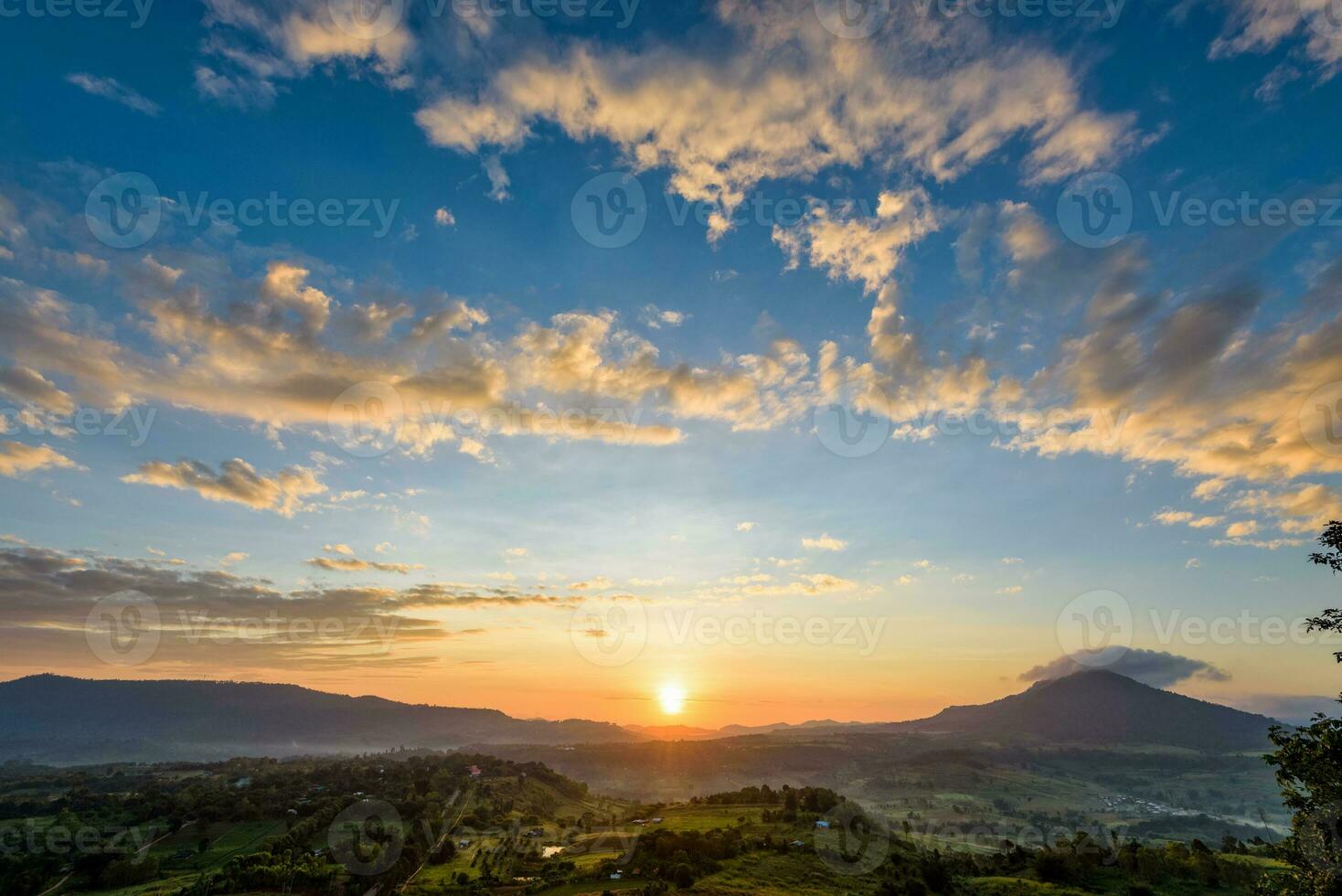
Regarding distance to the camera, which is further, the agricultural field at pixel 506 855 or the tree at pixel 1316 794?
the agricultural field at pixel 506 855

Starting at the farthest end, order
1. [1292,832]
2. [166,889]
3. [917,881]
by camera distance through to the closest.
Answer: [166,889] < [917,881] < [1292,832]

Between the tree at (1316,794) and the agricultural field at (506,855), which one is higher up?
the tree at (1316,794)

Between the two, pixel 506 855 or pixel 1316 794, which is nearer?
pixel 1316 794

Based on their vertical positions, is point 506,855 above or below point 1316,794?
below

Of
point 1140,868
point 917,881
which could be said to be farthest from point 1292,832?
point 1140,868

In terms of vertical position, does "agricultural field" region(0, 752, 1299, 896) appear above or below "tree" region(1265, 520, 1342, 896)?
below

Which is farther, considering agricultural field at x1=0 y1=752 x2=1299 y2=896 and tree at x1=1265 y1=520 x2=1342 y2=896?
agricultural field at x1=0 y1=752 x2=1299 y2=896

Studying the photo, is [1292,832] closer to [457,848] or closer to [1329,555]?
[1329,555]

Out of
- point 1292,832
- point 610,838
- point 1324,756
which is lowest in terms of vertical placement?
point 610,838
